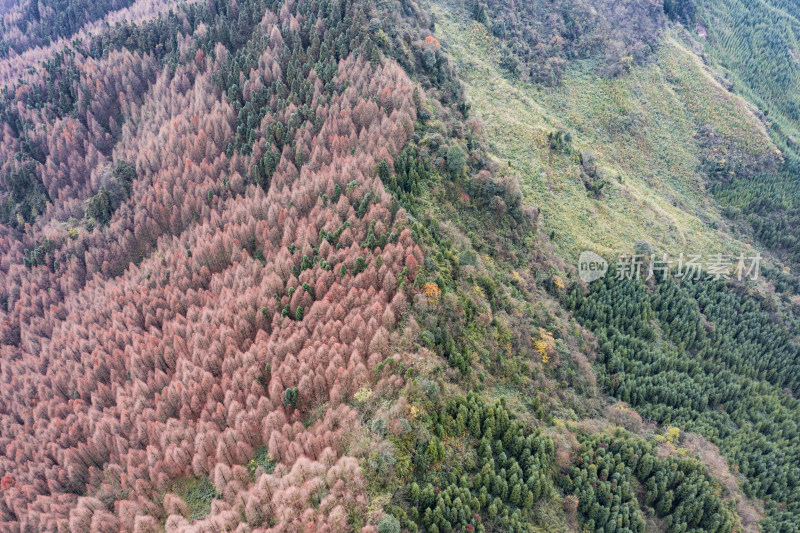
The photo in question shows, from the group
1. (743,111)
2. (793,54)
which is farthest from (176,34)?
(793,54)

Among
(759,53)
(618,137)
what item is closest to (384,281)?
(618,137)

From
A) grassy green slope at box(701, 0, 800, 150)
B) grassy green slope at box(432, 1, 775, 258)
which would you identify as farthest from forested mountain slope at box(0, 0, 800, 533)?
grassy green slope at box(701, 0, 800, 150)

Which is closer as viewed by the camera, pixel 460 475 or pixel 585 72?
pixel 460 475

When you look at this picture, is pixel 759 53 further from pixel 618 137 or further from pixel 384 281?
pixel 384 281

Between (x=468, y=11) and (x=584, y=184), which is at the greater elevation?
(x=468, y=11)

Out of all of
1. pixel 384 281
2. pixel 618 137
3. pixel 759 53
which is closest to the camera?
pixel 384 281

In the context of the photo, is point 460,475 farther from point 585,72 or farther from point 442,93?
point 585,72

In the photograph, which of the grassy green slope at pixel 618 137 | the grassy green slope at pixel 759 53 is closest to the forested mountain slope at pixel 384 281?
the grassy green slope at pixel 618 137

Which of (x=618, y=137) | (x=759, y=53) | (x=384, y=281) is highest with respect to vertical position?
(x=759, y=53)
